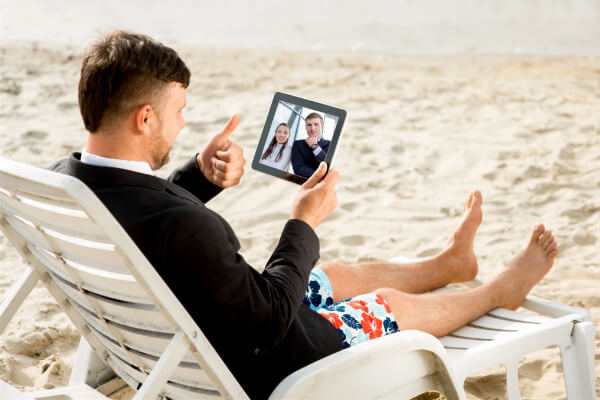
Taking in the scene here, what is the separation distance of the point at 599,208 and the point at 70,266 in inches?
134

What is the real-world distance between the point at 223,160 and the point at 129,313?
2.42 feet

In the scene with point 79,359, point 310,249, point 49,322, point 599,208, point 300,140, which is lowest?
point 49,322

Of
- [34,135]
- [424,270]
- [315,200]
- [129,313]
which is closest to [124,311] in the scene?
[129,313]

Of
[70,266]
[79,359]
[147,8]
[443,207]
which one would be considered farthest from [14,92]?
[147,8]

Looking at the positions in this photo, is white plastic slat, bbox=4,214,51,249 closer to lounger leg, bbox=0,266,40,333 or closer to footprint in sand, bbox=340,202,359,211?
lounger leg, bbox=0,266,40,333

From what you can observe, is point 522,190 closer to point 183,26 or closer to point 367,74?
point 367,74

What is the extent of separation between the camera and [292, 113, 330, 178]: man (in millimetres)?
2215

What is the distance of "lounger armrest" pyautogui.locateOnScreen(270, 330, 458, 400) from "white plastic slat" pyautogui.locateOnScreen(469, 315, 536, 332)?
59 cm

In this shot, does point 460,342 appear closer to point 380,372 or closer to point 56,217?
point 380,372

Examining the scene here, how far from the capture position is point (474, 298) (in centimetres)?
278

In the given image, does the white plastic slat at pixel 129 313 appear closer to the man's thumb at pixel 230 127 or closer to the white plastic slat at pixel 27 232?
the white plastic slat at pixel 27 232

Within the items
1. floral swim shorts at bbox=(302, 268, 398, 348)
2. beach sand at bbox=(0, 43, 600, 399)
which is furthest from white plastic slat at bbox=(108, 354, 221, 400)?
beach sand at bbox=(0, 43, 600, 399)

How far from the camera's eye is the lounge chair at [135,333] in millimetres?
1620

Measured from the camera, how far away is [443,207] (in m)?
4.55
